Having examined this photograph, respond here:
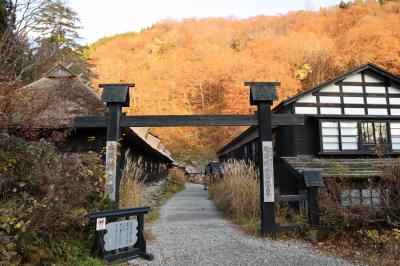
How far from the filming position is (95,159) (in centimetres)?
586

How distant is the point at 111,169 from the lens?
658cm

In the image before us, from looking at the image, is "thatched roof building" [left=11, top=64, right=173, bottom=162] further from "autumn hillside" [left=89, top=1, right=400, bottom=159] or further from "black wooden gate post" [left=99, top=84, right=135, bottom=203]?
"autumn hillside" [left=89, top=1, right=400, bottom=159]

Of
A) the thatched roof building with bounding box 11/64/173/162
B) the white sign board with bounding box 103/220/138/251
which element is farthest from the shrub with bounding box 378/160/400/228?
the thatched roof building with bounding box 11/64/173/162

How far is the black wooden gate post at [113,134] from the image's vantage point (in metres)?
6.46

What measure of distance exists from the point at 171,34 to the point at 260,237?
162 feet

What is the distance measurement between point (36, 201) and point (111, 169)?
2.97 metres

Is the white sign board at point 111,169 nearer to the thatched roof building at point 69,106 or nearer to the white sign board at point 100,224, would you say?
the thatched roof building at point 69,106

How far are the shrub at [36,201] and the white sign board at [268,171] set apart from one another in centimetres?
392

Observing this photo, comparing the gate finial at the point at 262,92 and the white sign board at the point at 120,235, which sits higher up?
the gate finial at the point at 262,92

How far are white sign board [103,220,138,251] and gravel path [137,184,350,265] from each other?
14.7 inches

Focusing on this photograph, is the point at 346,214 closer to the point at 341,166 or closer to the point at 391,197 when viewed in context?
the point at 391,197

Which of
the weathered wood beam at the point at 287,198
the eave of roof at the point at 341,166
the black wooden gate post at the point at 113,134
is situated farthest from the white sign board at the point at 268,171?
the black wooden gate post at the point at 113,134

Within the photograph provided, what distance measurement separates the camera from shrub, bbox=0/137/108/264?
3537 mm

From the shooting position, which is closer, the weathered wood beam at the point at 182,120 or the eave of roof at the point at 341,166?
the weathered wood beam at the point at 182,120
